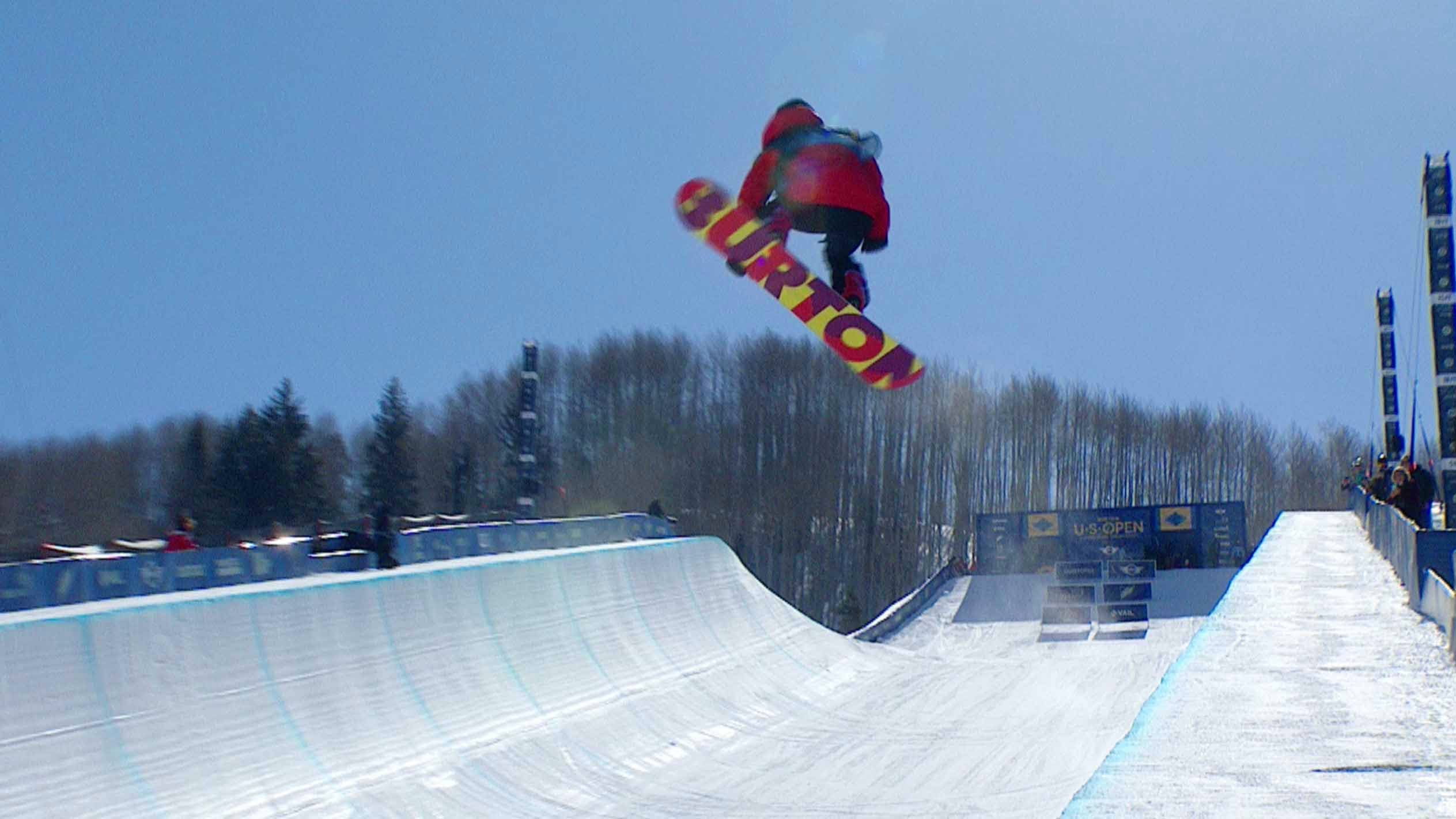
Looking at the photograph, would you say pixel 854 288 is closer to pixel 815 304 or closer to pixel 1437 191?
pixel 815 304

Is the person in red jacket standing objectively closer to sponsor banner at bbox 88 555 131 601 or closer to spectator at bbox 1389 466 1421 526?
sponsor banner at bbox 88 555 131 601

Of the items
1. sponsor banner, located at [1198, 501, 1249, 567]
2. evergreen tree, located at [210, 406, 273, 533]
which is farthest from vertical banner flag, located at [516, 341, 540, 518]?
evergreen tree, located at [210, 406, 273, 533]

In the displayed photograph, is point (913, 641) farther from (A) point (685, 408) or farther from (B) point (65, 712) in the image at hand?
(A) point (685, 408)

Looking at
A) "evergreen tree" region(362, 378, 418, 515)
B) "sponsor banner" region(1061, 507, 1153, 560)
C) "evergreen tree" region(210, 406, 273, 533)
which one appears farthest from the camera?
"evergreen tree" region(362, 378, 418, 515)

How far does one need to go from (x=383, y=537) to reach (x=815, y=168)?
6.29m

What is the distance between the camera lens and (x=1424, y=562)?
31.5 feet

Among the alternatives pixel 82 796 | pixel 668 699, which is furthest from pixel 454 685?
pixel 82 796

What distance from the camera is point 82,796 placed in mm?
5926

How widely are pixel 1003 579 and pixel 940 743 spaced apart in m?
22.4

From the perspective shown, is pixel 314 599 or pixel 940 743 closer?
pixel 314 599

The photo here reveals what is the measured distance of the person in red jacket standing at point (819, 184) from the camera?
8.45m

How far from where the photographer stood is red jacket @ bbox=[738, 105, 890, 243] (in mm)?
8445

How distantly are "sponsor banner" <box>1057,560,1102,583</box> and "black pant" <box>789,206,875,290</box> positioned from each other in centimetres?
2205

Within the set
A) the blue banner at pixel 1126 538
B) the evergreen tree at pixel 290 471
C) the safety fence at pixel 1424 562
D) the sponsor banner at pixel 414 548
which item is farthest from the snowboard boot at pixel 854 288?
the evergreen tree at pixel 290 471
